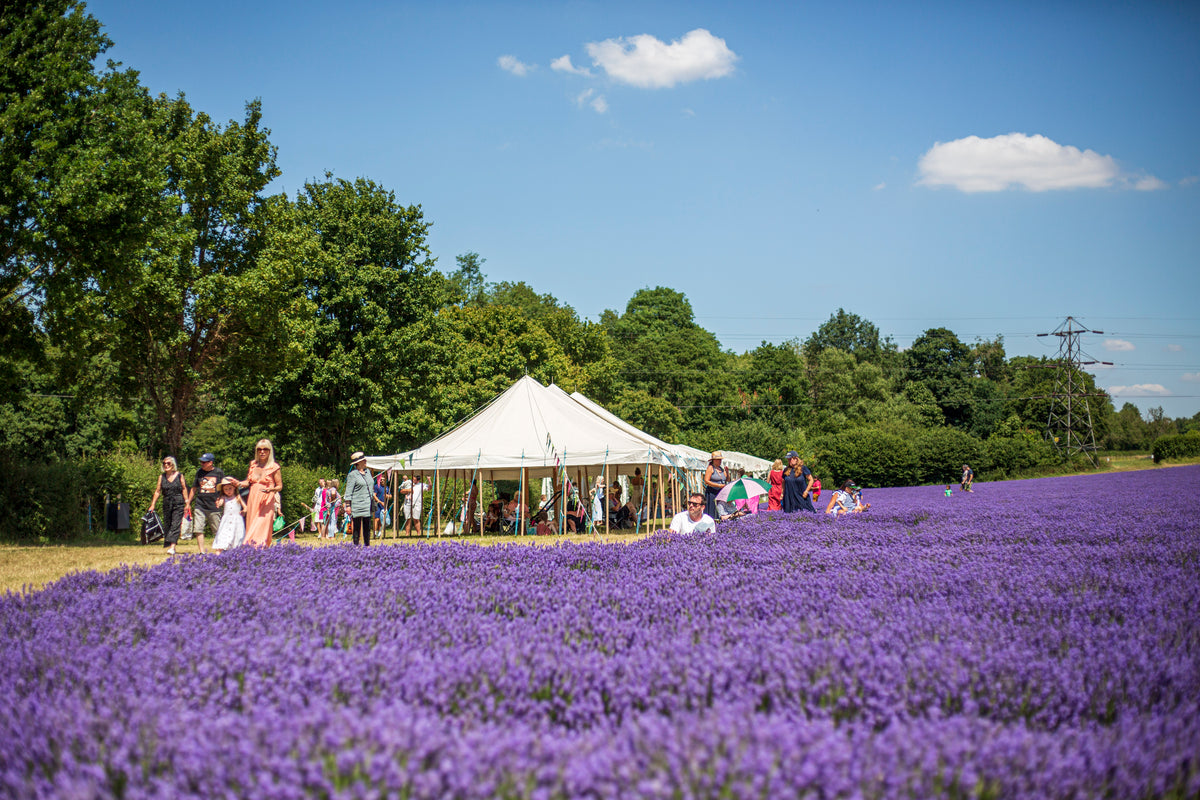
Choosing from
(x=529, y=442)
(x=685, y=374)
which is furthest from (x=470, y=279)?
(x=529, y=442)

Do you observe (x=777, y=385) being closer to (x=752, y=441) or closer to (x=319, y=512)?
(x=752, y=441)

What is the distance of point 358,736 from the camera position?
2.64m

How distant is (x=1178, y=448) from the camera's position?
59.7m

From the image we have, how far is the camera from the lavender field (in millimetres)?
2447

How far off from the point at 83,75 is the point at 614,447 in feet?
41.8

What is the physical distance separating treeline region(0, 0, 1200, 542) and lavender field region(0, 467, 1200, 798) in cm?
1087

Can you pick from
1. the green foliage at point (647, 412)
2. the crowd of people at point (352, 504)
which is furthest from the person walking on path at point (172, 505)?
the green foliage at point (647, 412)

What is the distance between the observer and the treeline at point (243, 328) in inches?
581

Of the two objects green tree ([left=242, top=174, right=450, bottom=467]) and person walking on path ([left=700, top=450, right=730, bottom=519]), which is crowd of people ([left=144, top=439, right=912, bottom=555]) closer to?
person walking on path ([left=700, top=450, right=730, bottom=519])

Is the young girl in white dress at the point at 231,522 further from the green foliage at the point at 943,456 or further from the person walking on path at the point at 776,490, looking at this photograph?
the green foliage at the point at 943,456

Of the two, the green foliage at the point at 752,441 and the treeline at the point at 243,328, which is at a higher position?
the treeline at the point at 243,328

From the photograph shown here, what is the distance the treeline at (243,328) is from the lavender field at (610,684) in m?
10.9

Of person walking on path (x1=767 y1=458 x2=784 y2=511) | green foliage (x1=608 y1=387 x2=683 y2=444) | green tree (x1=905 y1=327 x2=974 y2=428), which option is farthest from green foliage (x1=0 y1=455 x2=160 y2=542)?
green tree (x1=905 y1=327 x2=974 y2=428)

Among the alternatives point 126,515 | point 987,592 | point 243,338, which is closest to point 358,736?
point 987,592
